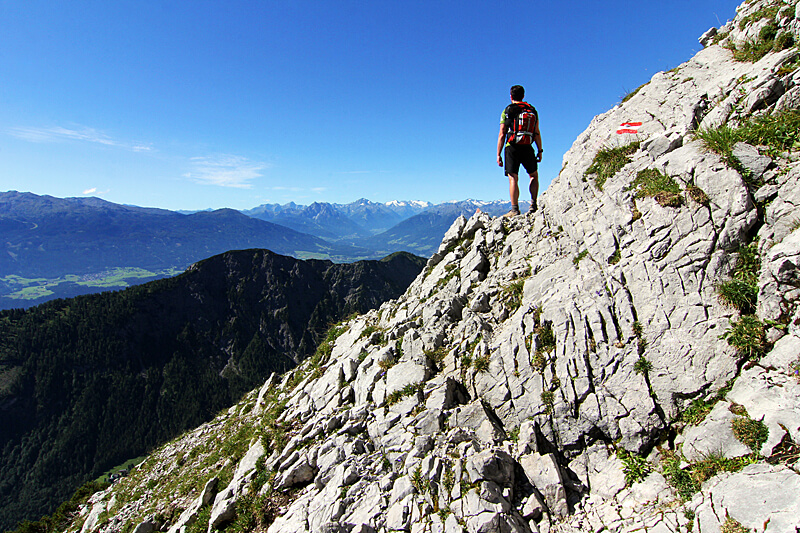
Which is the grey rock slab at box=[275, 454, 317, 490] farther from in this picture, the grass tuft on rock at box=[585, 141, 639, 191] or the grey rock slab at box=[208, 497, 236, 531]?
the grass tuft on rock at box=[585, 141, 639, 191]

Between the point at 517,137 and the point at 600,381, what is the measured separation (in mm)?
10119

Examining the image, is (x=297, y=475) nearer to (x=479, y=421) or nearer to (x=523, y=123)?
(x=479, y=421)

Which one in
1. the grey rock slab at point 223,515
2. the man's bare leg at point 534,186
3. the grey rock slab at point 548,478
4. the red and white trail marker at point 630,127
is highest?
the red and white trail marker at point 630,127

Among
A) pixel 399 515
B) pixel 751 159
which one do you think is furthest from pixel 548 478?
pixel 751 159

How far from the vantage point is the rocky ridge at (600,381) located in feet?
22.4

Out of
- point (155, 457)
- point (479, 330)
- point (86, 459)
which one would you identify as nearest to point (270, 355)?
point (86, 459)

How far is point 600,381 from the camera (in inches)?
345

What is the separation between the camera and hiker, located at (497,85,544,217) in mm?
14180

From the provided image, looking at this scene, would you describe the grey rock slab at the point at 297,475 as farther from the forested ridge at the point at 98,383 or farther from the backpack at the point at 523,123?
the forested ridge at the point at 98,383

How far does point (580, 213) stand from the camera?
1302 centimetres

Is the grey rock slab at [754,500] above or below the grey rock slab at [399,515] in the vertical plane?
above

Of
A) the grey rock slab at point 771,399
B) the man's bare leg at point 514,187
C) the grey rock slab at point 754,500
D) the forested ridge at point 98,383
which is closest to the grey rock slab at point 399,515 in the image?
the grey rock slab at point 754,500

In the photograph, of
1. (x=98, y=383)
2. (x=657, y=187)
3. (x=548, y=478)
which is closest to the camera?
(x=548, y=478)

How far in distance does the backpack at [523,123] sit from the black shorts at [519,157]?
362mm
